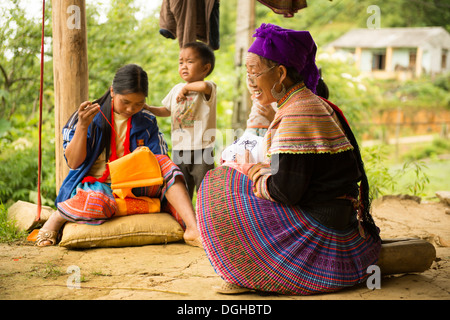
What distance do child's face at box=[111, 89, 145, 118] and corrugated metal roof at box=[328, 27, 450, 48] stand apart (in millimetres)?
21873

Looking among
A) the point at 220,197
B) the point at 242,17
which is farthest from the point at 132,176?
the point at 242,17

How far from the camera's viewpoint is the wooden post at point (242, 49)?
768 cm

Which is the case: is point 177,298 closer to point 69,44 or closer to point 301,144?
point 301,144

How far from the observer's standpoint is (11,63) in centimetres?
616

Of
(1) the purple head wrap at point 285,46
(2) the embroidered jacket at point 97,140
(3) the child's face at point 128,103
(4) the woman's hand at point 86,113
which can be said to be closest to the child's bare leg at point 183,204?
(2) the embroidered jacket at point 97,140

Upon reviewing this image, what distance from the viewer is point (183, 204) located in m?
3.71

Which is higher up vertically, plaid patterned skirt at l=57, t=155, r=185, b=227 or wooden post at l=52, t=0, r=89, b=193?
wooden post at l=52, t=0, r=89, b=193

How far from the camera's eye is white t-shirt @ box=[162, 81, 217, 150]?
13.4 feet

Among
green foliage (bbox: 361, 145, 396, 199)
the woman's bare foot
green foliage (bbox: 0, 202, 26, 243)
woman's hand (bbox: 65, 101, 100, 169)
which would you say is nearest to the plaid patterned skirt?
the woman's bare foot

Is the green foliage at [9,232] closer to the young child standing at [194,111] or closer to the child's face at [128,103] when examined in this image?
the child's face at [128,103]

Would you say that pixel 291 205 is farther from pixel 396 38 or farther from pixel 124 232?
pixel 396 38

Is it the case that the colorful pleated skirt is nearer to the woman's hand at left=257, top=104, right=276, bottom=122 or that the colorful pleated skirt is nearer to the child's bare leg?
the child's bare leg

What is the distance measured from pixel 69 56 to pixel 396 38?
76.2 ft
